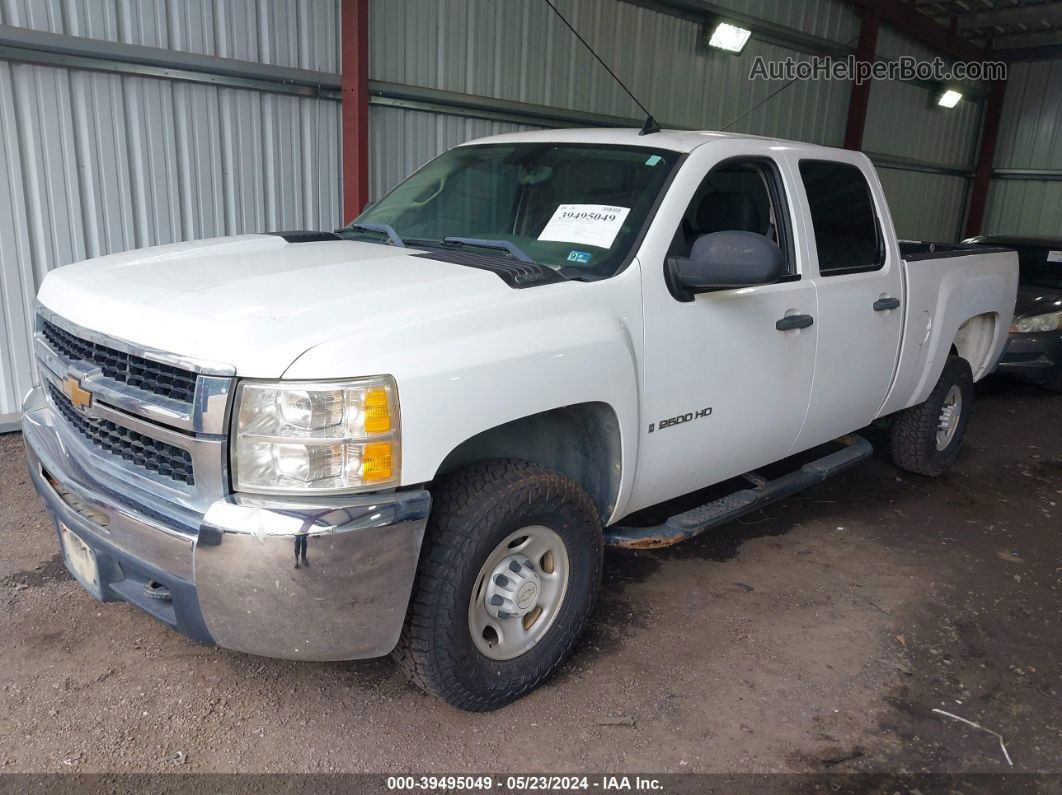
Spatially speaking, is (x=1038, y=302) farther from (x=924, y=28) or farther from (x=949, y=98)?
(x=949, y=98)

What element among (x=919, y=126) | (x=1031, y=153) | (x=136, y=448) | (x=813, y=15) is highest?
(x=813, y=15)

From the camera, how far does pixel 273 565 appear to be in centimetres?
217

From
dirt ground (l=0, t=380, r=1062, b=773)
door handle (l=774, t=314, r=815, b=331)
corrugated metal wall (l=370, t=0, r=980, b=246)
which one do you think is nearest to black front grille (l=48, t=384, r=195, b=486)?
dirt ground (l=0, t=380, r=1062, b=773)

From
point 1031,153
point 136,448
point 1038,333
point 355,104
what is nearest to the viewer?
point 136,448

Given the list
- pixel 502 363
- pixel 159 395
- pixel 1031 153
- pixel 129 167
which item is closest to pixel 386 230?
pixel 502 363

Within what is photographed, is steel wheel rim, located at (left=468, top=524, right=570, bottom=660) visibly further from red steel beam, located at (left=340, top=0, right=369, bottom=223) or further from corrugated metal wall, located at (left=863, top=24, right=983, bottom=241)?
corrugated metal wall, located at (left=863, top=24, right=983, bottom=241)

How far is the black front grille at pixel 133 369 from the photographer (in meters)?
2.27

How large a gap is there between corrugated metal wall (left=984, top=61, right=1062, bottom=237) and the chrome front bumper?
1672 centimetres

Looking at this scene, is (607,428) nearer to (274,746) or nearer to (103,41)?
(274,746)

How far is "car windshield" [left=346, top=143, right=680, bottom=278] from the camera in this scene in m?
3.10

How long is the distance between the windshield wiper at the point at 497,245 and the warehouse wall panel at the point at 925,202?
12269mm
